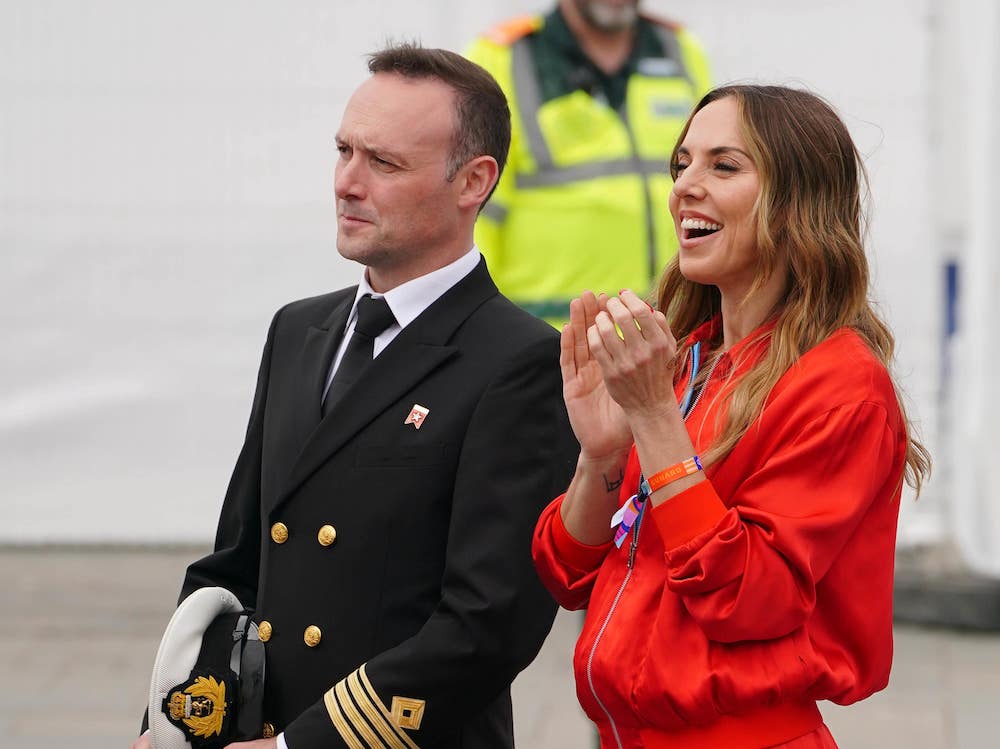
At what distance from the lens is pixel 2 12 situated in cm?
702

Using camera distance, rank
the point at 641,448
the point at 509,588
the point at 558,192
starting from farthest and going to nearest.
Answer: the point at 558,192 → the point at 509,588 → the point at 641,448

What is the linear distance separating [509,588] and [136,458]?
15.8 ft

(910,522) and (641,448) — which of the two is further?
(910,522)

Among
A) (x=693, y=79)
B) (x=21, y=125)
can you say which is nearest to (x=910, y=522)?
(x=693, y=79)

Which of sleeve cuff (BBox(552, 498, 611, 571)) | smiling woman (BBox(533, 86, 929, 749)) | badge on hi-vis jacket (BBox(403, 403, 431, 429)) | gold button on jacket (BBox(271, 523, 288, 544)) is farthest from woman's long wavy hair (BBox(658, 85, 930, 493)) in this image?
gold button on jacket (BBox(271, 523, 288, 544))

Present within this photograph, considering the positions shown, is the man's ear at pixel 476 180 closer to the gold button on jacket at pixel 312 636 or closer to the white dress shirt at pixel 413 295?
the white dress shirt at pixel 413 295

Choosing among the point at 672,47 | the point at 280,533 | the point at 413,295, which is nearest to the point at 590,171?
the point at 672,47

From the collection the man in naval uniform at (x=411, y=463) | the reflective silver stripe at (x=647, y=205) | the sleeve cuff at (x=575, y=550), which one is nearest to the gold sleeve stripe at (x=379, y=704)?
the man in naval uniform at (x=411, y=463)

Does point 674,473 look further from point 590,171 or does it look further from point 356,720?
point 590,171

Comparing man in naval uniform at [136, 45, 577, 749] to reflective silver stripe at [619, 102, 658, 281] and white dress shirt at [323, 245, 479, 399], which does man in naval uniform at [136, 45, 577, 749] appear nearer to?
white dress shirt at [323, 245, 479, 399]

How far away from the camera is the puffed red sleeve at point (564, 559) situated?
2609 mm

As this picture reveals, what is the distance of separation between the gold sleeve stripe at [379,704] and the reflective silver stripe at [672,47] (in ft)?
8.15

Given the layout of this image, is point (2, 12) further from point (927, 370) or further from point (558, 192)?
point (927, 370)

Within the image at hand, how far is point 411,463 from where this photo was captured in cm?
273
